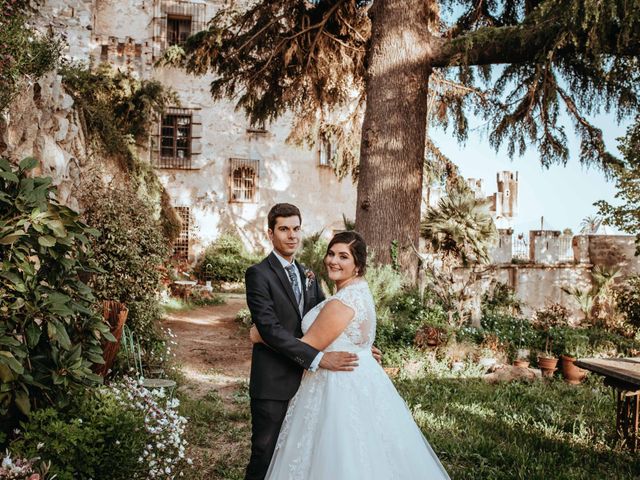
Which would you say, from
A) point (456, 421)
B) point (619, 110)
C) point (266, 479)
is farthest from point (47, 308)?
point (619, 110)

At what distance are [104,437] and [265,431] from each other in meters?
0.95

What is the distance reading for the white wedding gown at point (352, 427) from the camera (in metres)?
2.80

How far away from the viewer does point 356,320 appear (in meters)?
3.00

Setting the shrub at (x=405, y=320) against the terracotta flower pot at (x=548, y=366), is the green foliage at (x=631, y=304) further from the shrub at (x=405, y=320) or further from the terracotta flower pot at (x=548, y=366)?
the shrub at (x=405, y=320)

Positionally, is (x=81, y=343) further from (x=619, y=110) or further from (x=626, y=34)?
(x=619, y=110)

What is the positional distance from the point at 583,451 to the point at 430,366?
2.85 metres

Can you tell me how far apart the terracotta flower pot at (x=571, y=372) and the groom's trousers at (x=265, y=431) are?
591 centimetres

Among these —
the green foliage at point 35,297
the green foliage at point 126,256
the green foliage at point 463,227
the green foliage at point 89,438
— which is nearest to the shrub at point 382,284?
the green foliage at point 463,227

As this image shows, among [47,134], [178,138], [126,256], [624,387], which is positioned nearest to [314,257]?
[126,256]

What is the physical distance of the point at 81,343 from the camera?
3.20 meters

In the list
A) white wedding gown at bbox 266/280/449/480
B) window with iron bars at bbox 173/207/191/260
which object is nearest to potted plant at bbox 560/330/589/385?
white wedding gown at bbox 266/280/449/480

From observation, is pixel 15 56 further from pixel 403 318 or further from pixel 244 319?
pixel 244 319

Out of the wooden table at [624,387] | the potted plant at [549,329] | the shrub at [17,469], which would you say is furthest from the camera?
the potted plant at [549,329]

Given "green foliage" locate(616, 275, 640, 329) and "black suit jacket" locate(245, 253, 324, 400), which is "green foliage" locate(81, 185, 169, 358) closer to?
"black suit jacket" locate(245, 253, 324, 400)
